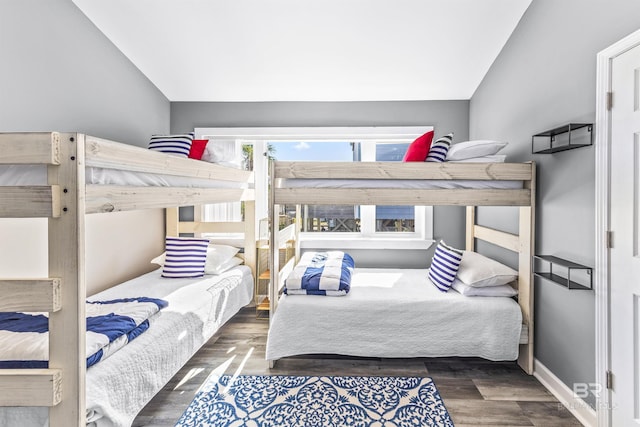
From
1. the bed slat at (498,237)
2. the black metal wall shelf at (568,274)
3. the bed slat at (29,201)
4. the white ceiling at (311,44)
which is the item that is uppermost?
the white ceiling at (311,44)

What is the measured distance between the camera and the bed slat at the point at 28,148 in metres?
1.11

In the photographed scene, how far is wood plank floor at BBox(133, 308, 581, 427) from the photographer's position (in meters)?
1.84

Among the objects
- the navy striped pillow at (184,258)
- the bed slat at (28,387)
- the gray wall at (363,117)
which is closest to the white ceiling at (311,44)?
the gray wall at (363,117)

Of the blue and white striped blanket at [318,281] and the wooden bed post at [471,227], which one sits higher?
the wooden bed post at [471,227]

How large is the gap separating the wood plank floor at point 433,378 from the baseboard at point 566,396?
0.03m

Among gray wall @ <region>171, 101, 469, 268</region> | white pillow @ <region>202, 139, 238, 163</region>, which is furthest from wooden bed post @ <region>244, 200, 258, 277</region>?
gray wall @ <region>171, 101, 469, 268</region>

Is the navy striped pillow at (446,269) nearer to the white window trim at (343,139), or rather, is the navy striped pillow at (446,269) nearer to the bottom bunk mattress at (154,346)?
the white window trim at (343,139)

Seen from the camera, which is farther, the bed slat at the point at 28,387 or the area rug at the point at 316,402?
the area rug at the point at 316,402

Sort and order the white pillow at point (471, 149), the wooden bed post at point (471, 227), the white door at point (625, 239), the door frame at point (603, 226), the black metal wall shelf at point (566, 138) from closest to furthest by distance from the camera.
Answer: the white door at point (625, 239), the door frame at point (603, 226), the black metal wall shelf at point (566, 138), the white pillow at point (471, 149), the wooden bed post at point (471, 227)

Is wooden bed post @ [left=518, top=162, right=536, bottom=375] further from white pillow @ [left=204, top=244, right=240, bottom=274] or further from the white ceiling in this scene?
white pillow @ [left=204, top=244, right=240, bottom=274]

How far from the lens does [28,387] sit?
3.78 ft

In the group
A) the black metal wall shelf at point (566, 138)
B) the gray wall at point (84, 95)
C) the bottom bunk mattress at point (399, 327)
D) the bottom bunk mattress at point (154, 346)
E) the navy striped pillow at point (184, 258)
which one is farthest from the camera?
the navy striped pillow at point (184, 258)

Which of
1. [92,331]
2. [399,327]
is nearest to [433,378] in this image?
[399,327]

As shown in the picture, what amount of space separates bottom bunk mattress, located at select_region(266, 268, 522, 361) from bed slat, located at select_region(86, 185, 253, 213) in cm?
96
